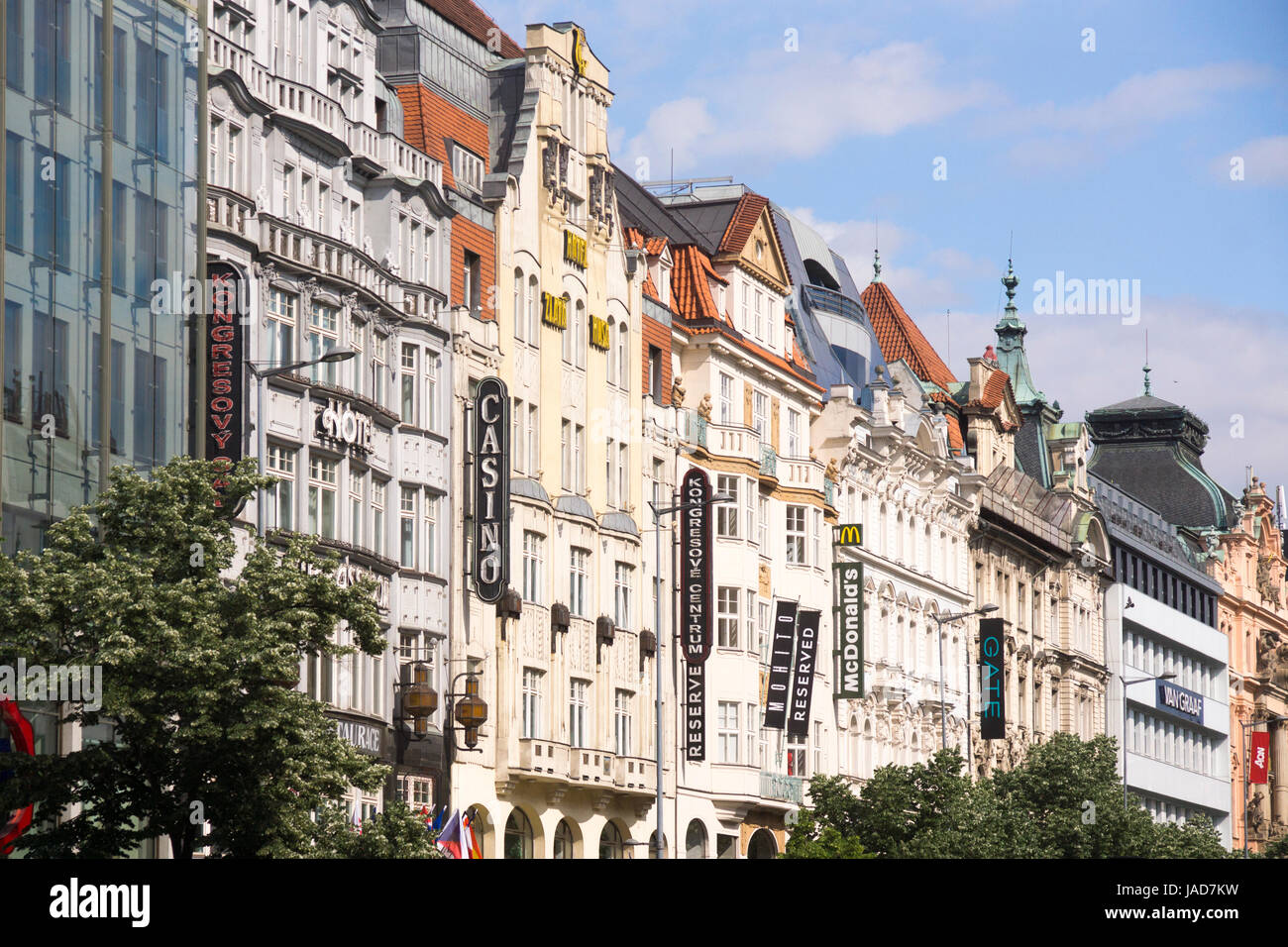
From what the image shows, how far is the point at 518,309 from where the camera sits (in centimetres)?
6662

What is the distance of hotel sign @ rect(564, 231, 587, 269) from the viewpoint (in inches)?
2761

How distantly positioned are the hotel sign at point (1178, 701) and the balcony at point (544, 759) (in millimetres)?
73298

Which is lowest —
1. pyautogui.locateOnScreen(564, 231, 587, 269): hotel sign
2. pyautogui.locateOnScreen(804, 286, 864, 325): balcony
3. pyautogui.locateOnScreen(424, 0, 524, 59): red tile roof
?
pyautogui.locateOnScreen(564, 231, 587, 269): hotel sign

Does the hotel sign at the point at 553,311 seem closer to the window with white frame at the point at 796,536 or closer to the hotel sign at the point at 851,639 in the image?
the window with white frame at the point at 796,536

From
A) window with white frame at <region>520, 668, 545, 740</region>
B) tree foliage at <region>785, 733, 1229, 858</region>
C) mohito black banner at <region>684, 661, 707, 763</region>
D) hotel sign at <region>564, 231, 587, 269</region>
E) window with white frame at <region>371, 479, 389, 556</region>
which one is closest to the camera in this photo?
window with white frame at <region>371, 479, 389, 556</region>

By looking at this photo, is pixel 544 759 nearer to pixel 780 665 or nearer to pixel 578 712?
pixel 578 712

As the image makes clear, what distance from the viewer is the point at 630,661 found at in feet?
234

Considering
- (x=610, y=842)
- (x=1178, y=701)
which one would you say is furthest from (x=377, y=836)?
(x=1178, y=701)

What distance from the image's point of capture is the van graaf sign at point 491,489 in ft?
202

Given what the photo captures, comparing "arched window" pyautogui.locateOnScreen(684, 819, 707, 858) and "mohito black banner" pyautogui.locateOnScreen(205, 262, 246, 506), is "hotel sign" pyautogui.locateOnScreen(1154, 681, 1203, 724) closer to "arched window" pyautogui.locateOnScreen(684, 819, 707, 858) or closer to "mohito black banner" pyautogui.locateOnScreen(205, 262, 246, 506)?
"arched window" pyautogui.locateOnScreen(684, 819, 707, 858)

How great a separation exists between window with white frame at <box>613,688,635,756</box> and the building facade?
1066 cm

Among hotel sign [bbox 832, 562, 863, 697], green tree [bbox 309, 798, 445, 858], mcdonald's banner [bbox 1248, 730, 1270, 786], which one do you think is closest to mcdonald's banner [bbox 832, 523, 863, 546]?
hotel sign [bbox 832, 562, 863, 697]

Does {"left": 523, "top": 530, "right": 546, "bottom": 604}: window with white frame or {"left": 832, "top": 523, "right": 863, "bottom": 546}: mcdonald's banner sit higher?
{"left": 832, "top": 523, "right": 863, "bottom": 546}: mcdonald's banner

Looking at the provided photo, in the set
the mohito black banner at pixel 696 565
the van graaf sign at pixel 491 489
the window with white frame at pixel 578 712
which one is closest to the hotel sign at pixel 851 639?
the mohito black banner at pixel 696 565
